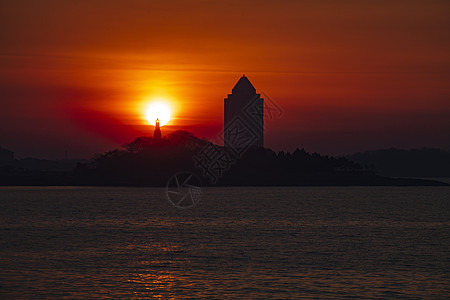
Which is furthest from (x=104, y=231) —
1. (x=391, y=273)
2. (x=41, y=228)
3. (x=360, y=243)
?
(x=391, y=273)

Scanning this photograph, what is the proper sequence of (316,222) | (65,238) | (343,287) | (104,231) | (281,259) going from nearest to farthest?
(343,287), (281,259), (65,238), (104,231), (316,222)

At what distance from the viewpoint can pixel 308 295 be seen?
114 ft

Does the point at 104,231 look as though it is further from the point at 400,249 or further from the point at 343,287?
the point at 343,287

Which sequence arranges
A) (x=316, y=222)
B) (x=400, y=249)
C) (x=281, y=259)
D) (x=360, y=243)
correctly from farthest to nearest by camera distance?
(x=316, y=222), (x=360, y=243), (x=400, y=249), (x=281, y=259)

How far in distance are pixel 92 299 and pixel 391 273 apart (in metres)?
19.3

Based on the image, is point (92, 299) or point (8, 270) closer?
point (92, 299)

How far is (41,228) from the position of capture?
79.9m

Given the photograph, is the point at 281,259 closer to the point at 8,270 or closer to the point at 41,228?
the point at 8,270

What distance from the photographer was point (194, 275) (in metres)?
41.2

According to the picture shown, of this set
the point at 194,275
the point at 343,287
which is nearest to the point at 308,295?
the point at 343,287

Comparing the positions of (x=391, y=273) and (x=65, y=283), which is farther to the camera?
(x=391, y=273)

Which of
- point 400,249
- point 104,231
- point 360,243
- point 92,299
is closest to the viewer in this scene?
point 92,299

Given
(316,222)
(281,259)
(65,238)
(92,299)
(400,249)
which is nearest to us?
(92,299)

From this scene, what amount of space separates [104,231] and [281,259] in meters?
32.4
